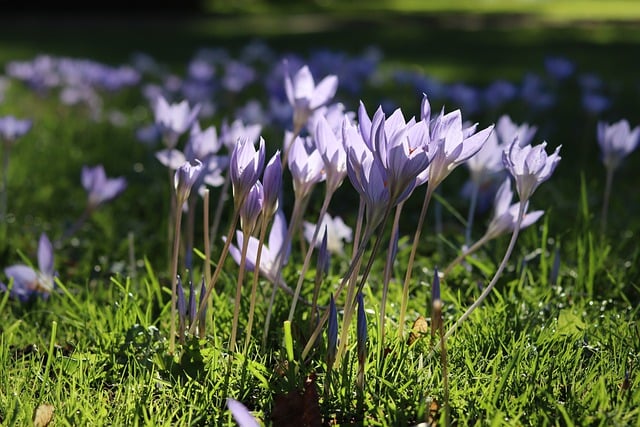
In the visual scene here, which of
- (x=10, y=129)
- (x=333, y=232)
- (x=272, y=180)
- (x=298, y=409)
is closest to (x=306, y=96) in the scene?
(x=333, y=232)

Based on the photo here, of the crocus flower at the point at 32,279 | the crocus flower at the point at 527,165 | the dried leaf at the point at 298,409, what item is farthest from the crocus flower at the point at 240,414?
the crocus flower at the point at 32,279

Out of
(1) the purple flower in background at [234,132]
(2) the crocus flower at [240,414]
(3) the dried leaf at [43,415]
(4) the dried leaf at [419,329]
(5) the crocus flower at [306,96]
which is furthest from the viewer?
(1) the purple flower in background at [234,132]

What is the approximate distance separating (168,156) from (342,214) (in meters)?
1.14

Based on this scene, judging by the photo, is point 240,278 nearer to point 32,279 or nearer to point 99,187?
point 32,279

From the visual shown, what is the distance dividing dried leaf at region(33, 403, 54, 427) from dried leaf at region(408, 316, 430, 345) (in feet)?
2.56

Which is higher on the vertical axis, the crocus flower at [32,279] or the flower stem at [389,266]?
the flower stem at [389,266]

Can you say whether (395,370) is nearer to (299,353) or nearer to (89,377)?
(299,353)

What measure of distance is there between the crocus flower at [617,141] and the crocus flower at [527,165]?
80 centimetres

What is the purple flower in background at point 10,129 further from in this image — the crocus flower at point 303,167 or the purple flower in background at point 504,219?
the purple flower in background at point 504,219

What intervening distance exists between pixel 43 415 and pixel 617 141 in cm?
168

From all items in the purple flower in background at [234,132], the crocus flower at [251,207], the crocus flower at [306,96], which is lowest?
the purple flower in background at [234,132]

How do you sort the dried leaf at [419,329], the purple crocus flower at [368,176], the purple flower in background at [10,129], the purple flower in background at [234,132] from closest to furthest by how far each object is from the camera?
the purple crocus flower at [368,176], the dried leaf at [419,329], the purple flower in background at [234,132], the purple flower in background at [10,129]

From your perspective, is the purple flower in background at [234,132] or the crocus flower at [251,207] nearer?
the crocus flower at [251,207]

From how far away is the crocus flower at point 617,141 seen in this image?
226 cm
